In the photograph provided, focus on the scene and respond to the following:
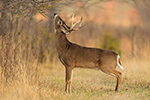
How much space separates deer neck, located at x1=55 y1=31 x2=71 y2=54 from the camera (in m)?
6.97

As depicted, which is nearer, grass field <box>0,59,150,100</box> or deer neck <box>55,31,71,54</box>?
grass field <box>0,59,150,100</box>

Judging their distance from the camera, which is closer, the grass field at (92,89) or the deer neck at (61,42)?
the grass field at (92,89)

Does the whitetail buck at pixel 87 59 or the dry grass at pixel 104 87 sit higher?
the whitetail buck at pixel 87 59

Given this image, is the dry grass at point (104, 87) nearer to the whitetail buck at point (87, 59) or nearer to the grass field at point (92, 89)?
the grass field at point (92, 89)

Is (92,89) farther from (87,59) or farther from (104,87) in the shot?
(87,59)

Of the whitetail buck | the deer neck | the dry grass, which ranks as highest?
the deer neck

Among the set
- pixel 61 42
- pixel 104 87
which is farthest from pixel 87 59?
pixel 104 87

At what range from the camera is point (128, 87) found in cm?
742

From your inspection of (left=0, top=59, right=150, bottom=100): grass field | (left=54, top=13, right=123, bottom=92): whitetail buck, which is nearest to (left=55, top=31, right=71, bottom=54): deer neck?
(left=54, top=13, right=123, bottom=92): whitetail buck

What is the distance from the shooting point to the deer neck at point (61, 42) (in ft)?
22.9

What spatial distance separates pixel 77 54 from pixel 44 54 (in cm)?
Answer: 466

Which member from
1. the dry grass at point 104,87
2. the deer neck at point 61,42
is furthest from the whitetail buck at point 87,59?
the dry grass at point 104,87

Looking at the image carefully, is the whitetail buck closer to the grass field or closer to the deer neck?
the deer neck

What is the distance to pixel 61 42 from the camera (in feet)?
23.2
